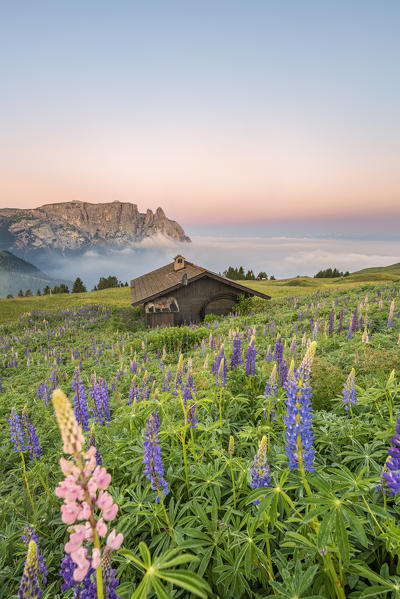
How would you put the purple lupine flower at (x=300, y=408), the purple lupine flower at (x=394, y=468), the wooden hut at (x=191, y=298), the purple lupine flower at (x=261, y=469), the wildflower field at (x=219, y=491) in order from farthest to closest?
1. the wooden hut at (x=191, y=298)
2. the purple lupine flower at (x=261, y=469)
3. the purple lupine flower at (x=300, y=408)
4. the purple lupine flower at (x=394, y=468)
5. the wildflower field at (x=219, y=491)

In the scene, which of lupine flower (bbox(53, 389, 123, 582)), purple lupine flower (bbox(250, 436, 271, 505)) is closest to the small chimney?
purple lupine flower (bbox(250, 436, 271, 505))

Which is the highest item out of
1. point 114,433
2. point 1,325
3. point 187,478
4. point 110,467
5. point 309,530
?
point 309,530

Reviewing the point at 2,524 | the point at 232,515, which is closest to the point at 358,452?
the point at 232,515

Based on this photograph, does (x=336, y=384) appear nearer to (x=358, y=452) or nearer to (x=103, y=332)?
(x=358, y=452)

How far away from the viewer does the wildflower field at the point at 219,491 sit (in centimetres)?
175

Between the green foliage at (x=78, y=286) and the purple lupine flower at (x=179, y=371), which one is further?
the green foliage at (x=78, y=286)

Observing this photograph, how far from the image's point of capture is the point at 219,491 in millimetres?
3383

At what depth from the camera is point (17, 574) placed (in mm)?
3275

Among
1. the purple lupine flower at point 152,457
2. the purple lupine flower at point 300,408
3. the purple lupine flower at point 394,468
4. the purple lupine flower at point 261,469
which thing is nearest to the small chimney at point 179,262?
the purple lupine flower at point 152,457

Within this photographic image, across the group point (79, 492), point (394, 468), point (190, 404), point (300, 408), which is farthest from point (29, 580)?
point (394, 468)

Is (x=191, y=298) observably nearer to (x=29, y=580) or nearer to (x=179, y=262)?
(x=179, y=262)

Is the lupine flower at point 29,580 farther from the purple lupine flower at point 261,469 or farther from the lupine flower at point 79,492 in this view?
the purple lupine flower at point 261,469

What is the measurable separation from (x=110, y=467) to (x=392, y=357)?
20.9 feet

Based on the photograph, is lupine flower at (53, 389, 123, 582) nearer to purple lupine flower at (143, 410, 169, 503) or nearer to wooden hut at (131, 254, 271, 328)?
purple lupine flower at (143, 410, 169, 503)
